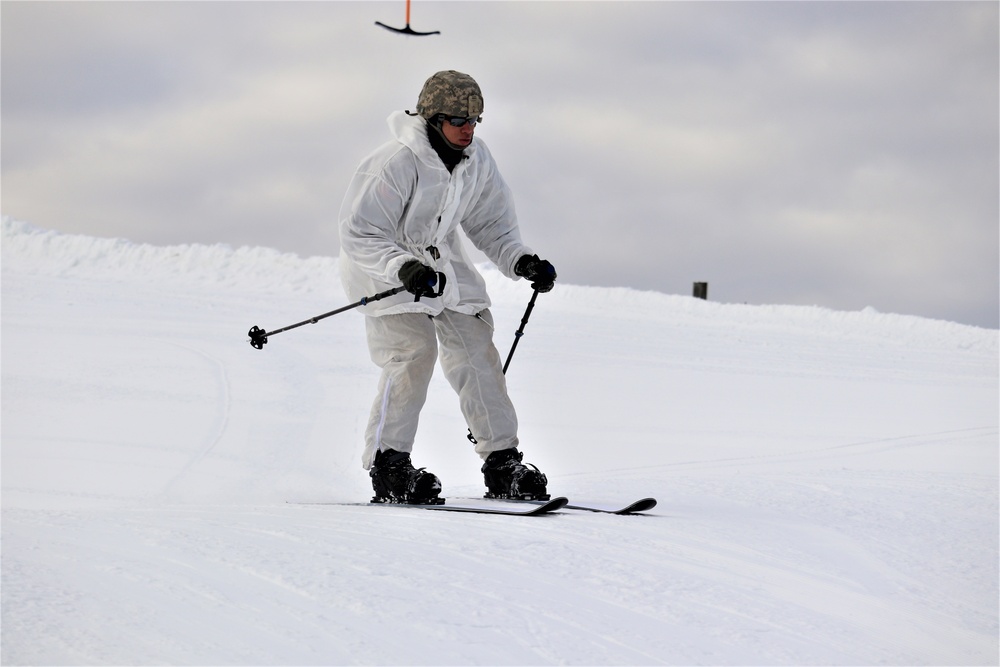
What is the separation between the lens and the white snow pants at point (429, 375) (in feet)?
14.0

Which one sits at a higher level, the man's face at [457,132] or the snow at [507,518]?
the man's face at [457,132]

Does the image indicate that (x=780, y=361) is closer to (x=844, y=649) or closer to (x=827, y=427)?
(x=827, y=427)

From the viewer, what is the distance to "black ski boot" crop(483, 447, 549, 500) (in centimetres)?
423

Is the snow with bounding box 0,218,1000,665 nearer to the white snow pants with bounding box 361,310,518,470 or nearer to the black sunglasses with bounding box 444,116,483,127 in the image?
the white snow pants with bounding box 361,310,518,470

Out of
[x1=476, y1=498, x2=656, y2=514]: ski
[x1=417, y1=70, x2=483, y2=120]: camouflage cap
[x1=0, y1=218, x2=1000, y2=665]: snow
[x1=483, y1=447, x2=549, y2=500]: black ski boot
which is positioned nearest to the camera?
[x1=0, y1=218, x2=1000, y2=665]: snow

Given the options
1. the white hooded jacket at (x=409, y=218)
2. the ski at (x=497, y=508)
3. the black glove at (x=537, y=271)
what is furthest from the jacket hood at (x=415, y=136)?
the ski at (x=497, y=508)

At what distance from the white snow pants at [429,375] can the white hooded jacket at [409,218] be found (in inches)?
2.9

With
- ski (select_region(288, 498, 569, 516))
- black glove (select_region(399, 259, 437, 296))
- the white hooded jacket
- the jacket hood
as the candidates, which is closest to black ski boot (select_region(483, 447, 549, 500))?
ski (select_region(288, 498, 569, 516))

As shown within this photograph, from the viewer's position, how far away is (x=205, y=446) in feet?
21.2

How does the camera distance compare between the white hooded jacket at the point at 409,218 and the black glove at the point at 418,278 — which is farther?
the white hooded jacket at the point at 409,218

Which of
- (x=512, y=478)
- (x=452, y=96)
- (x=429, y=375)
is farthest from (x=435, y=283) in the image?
(x=512, y=478)

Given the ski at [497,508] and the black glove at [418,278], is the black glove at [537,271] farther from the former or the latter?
the ski at [497,508]

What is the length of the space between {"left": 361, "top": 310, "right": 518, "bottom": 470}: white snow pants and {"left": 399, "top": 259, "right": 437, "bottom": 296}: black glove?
45 cm

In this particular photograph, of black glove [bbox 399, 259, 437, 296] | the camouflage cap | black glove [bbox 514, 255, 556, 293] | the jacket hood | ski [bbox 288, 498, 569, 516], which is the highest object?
the camouflage cap
